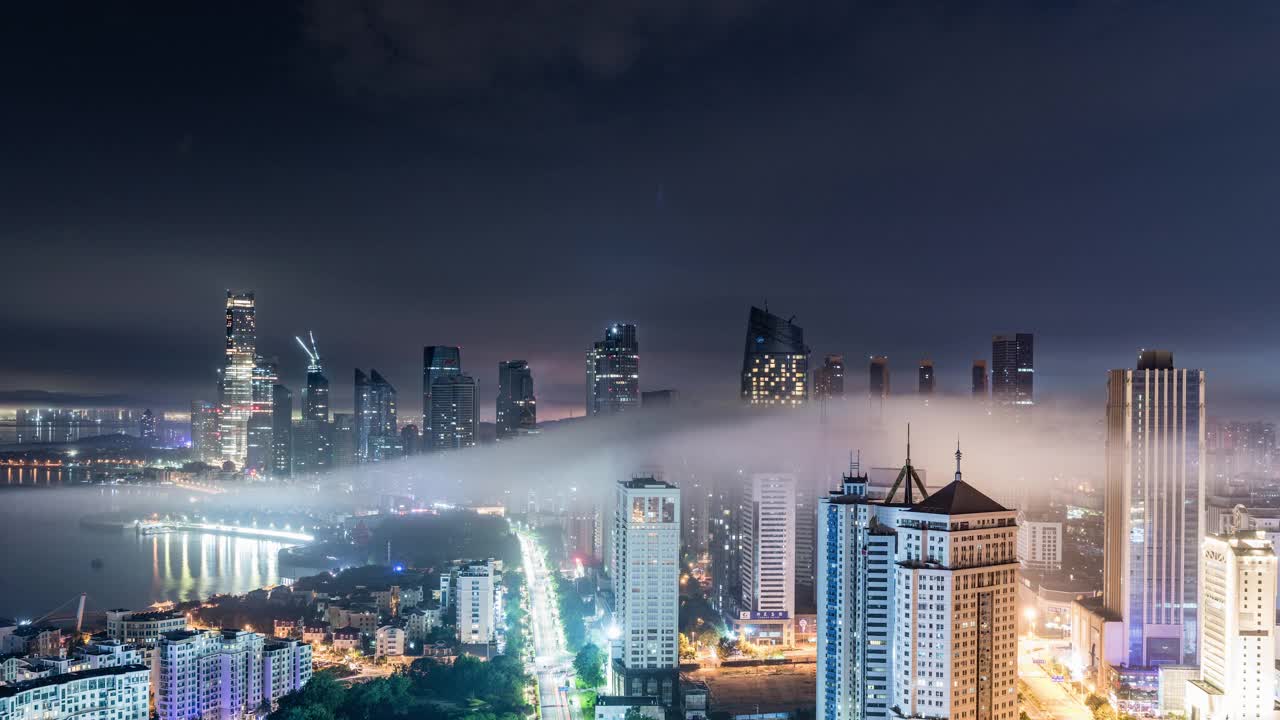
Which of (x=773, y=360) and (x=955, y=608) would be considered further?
(x=773, y=360)

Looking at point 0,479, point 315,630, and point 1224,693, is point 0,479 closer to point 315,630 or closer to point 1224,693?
point 315,630

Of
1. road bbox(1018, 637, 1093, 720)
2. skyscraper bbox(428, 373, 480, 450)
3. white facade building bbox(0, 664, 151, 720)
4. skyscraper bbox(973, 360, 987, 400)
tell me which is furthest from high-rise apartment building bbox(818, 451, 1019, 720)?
skyscraper bbox(428, 373, 480, 450)

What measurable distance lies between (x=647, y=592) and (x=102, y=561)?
59.5 ft

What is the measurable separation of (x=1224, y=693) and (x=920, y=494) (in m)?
3.86

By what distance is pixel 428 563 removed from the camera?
22.3m

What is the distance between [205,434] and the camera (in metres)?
43.1

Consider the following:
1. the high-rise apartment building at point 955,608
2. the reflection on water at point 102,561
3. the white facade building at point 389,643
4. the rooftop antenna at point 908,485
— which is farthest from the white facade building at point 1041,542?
the reflection on water at point 102,561

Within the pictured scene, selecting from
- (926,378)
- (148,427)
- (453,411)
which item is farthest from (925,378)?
(148,427)

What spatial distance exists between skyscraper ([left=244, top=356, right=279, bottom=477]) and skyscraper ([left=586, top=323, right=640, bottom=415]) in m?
21.7

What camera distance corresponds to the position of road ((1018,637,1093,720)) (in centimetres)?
1059

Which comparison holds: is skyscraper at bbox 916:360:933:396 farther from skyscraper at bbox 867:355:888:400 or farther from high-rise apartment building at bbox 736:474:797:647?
high-rise apartment building at bbox 736:474:797:647

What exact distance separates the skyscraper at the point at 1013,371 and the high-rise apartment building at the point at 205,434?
113ft

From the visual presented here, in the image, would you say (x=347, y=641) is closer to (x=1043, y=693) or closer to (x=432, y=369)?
(x=1043, y=693)

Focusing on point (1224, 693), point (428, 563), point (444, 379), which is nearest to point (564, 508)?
point (428, 563)
